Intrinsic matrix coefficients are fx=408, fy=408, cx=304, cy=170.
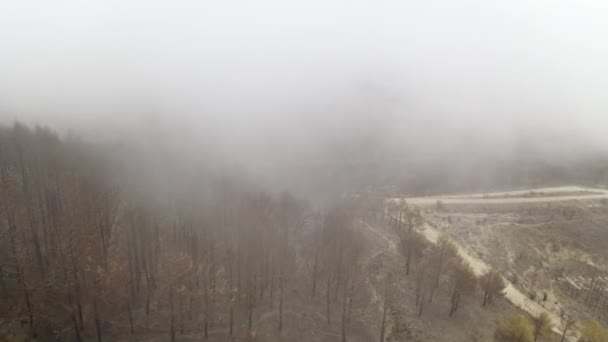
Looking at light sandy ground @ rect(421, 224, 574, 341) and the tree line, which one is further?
light sandy ground @ rect(421, 224, 574, 341)

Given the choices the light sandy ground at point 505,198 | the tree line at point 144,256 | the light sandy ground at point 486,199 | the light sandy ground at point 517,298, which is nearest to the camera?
the tree line at point 144,256

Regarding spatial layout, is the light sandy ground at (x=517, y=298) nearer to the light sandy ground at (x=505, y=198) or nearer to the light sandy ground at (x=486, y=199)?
the light sandy ground at (x=486, y=199)

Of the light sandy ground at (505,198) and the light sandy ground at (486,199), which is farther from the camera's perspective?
the light sandy ground at (505,198)

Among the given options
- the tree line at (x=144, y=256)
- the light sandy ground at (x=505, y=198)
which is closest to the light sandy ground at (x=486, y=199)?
the light sandy ground at (x=505, y=198)

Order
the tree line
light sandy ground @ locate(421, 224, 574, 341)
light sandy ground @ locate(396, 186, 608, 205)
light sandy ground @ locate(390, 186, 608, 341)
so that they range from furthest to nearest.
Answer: light sandy ground @ locate(396, 186, 608, 205) < light sandy ground @ locate(390, 186, 608, 341) < light sandy ground @ locate(421, 224, 574, 341) < the tree line

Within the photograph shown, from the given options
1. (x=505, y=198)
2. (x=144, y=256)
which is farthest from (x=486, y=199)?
(x=144, y=256)

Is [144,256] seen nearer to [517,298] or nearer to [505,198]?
[517,298]

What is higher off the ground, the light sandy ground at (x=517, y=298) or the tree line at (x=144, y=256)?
the tree line at (x=144, y=256)

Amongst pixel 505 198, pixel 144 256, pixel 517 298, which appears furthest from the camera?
pixel 505 198

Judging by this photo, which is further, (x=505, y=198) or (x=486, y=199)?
(x=505, y=198)

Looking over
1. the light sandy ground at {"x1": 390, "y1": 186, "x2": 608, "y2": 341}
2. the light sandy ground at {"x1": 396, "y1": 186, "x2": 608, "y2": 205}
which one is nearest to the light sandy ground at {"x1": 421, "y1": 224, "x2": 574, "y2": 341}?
the light sandy ground at {"x1": 390, "y1": 186, "x2": 608, "y2": 341}

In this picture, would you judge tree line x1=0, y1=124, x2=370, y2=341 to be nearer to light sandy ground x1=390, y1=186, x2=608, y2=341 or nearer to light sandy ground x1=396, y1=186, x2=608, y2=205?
light sandy ground x1=390, y1=186, x2=608, y2=341

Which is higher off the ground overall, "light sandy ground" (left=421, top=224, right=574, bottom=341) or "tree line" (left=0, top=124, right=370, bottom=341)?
"tree line" (left=0, top=124, right=370, bottom=341)

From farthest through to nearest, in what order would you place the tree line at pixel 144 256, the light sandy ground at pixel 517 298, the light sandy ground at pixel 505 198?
1. the light sandy ground at pixel 505 198
2. the light sandy ground at pixel 517 298
3. the tree line at pixel 144 256
